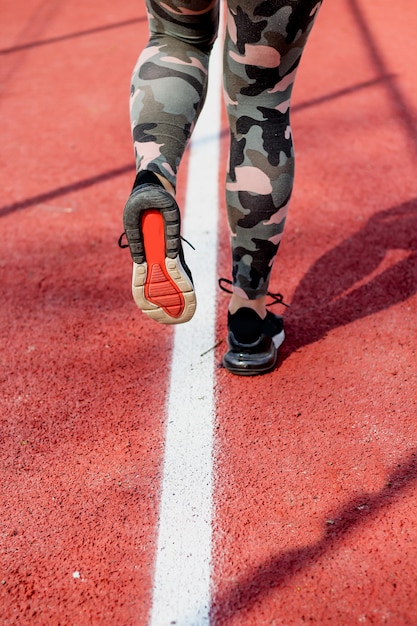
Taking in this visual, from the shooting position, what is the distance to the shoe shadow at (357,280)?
2.63 metres

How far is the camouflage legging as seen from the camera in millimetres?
1779

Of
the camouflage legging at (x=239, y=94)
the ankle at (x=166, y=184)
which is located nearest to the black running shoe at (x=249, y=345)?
the camouflage legging at (x=239, y=94)

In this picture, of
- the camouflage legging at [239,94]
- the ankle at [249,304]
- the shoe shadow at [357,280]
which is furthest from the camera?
the shoe shadow at [357,280]

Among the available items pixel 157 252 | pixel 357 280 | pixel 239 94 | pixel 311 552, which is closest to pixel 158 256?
pixel 157 252

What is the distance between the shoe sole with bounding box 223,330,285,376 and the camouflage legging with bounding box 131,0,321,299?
0.37 meters

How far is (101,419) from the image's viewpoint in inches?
87.8

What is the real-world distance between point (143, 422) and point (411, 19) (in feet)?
16.7

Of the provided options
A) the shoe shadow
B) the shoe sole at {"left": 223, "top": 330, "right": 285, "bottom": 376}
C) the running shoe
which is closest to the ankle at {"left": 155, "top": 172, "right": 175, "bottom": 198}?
the running shoe

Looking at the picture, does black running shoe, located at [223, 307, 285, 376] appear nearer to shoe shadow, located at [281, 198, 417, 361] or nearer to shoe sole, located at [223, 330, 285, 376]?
shoe sole, located at [223, 330, 285, 376]

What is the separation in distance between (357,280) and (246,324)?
75 centimetres

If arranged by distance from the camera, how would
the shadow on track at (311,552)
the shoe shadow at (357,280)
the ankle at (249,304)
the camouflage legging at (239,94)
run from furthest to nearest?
the shoe shadow at (357,280), the ankle at (249,304), the camouflage legging at (239,94), the shadow on track at (311,552)

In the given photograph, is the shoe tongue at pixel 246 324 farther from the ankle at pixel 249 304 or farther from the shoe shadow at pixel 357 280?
the shoe shadow at pixel 357 280

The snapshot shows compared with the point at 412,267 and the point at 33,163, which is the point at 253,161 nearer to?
the point at 412,267

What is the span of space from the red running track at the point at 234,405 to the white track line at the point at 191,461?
0.10 ft
